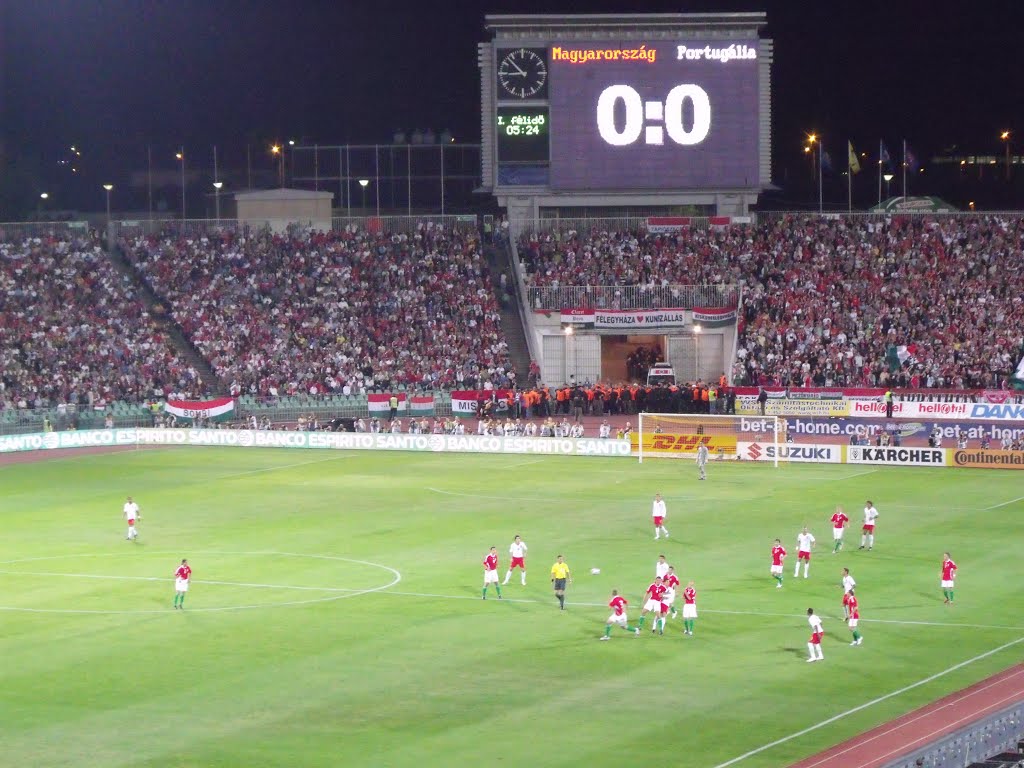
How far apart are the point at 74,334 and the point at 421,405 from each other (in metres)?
17.9

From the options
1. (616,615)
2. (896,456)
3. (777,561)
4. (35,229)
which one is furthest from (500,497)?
(35,229)

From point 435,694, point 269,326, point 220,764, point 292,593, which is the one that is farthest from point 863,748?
point 269,326

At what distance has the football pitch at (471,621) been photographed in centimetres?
2773

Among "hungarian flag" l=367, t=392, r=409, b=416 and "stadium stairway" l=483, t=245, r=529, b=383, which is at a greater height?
"stadium stairway" l=483, t=245, r=529, b=383

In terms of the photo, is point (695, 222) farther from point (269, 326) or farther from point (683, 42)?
point (269, 326)

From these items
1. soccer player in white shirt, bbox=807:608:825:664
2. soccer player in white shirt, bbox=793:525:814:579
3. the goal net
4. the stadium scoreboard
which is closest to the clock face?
the stadium scoreboard

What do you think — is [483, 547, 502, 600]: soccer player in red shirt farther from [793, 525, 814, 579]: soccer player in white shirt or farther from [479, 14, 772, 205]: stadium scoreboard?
[479, 14, 772, 205]: stadium scoreboard

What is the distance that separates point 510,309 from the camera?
283 feet

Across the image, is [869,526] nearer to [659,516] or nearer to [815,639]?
[659,516]

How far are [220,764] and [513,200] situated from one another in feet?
206

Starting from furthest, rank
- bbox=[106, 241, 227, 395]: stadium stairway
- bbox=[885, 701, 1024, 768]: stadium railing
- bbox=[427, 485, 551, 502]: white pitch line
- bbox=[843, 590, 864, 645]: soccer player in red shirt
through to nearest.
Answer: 1. bbox=[106, 241, 227, 395]: stadium stairway
2. bbox=[427, 485, 551, 502]: white pitch line
3. bbox=[843, 590, 864, 645]: soccer player in red shirt
4. bbox=[885, 701, 1024, 768]: stadium railing

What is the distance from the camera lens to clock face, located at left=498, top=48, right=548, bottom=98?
276 feet

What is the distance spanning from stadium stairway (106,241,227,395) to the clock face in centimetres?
2127

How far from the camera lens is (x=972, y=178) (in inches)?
5349
